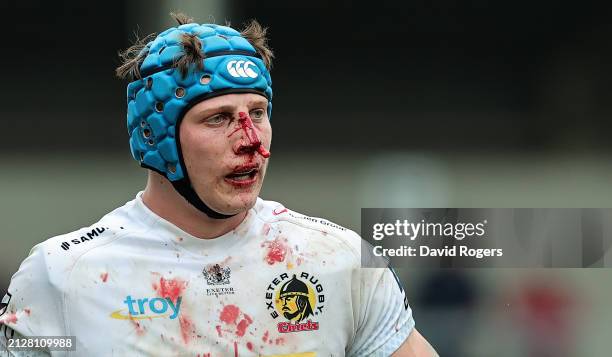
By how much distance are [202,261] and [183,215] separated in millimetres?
138

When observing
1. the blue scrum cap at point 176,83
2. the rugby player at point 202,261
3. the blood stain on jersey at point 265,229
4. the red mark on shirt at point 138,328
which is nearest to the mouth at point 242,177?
the rugby player at point 202,261

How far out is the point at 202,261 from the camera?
2.82 metres

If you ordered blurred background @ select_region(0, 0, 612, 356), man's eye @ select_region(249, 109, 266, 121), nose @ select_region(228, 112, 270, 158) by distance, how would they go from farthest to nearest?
1. blurred background @ select_region(0, 0, 612, 356)
2. man's eye @ select_region(249, 109, 266, 121)
3. nose @ select_region(228, 112, 270, 158)

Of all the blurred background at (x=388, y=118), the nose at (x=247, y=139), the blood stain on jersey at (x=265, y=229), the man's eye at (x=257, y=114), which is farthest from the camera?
the blurred background at (x=388, y=118)

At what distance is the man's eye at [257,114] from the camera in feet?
9.12

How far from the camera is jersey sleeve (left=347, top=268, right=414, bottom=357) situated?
2855 millimetres

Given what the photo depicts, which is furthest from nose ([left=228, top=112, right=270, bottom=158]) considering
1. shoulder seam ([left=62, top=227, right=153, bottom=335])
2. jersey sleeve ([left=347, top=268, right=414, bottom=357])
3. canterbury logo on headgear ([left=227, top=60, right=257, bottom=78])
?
jersey sleeve ([left=347, top=268, right=414, bottom=357])

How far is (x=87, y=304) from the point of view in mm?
2697

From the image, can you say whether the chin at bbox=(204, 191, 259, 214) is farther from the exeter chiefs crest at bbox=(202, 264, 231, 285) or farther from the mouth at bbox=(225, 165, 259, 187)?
the exeter chiefs crest at bbox=(202, 264, 231, 285)

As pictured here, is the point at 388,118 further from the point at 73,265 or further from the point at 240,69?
the point at 73,265

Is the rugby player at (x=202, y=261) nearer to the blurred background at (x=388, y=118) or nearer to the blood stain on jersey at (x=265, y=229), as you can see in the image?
the blood stain on jersey at (x=265, y=229)

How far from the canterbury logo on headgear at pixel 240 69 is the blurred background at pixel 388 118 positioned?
301cm

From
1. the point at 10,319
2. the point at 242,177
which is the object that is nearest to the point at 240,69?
the point at 242,177

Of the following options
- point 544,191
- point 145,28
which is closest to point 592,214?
point 544,191
